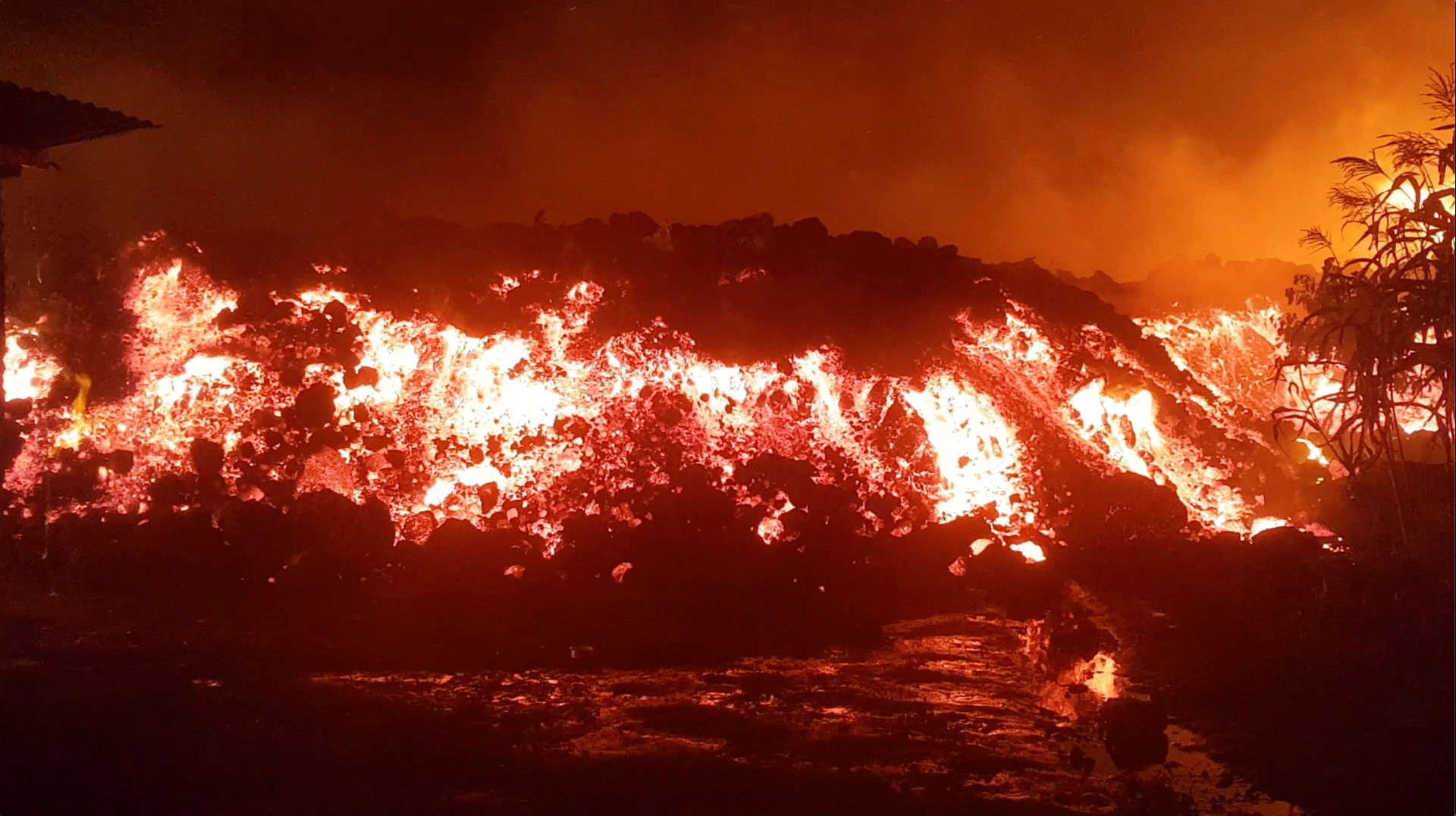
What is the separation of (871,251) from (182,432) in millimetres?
13222

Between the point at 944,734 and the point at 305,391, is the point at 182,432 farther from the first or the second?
the point at 944,734

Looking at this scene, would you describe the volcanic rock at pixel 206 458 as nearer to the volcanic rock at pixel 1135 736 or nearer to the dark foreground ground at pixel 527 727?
the dark foreground ground at pixel 527 727

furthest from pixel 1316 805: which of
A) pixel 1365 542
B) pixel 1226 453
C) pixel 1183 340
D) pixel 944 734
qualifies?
pixel 1183 340

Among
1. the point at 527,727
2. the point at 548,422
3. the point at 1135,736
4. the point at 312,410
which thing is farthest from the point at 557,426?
the point at 1135,736

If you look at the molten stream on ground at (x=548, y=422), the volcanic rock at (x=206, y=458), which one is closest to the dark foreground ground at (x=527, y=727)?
the volcanic rock at (x=206, y=458)

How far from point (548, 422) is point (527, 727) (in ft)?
27.3

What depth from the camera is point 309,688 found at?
10.8 metres

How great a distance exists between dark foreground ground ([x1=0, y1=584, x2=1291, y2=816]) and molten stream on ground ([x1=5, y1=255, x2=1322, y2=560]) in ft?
11.9

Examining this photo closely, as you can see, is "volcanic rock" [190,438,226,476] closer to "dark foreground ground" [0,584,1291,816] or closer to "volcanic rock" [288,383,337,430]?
"volcanic rock" [288,383,337,430]

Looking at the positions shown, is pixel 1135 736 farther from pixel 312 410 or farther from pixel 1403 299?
pixel 312 410

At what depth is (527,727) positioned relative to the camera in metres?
9.83

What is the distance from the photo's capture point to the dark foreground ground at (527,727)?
324 inches

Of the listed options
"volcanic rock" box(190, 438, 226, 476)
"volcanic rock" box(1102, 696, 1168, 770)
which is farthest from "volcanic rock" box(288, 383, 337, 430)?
"volcanic rock" box(1102, 696, 1168, 770)

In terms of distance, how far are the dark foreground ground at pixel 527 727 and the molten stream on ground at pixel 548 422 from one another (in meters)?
3.64
